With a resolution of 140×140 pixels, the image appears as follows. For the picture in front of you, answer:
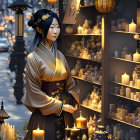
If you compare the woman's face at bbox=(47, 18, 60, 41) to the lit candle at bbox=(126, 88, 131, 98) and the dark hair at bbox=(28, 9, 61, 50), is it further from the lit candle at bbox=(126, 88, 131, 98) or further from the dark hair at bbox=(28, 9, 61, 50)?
the lit candle at bbox=(126, 88, 131, 98)

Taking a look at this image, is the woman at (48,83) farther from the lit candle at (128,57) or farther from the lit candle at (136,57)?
the lit candle at (128,57)

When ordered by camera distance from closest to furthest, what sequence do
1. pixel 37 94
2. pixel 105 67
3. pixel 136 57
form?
pixel 37 94 < pixel 136 57 < pixel 105 67

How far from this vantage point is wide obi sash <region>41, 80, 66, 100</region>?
16.3 ft

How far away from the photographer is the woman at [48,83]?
16.0 ft

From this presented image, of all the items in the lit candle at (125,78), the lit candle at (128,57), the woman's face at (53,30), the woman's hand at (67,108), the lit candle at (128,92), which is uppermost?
the woman's face at (53,30)

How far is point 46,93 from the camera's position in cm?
502

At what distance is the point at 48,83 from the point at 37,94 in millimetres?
181

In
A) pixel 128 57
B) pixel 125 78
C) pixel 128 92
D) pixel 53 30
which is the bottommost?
pixel 128 92

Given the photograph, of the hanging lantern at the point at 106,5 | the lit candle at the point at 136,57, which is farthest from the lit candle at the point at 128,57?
the hanging lantern at the point at 106,5

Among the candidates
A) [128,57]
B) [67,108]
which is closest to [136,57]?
[128,57]

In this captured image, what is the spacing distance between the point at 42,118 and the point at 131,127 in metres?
2.09

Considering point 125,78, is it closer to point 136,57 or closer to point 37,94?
point 136,57

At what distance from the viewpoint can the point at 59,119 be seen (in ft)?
16.4

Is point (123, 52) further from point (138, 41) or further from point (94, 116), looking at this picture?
point (94, 116)
